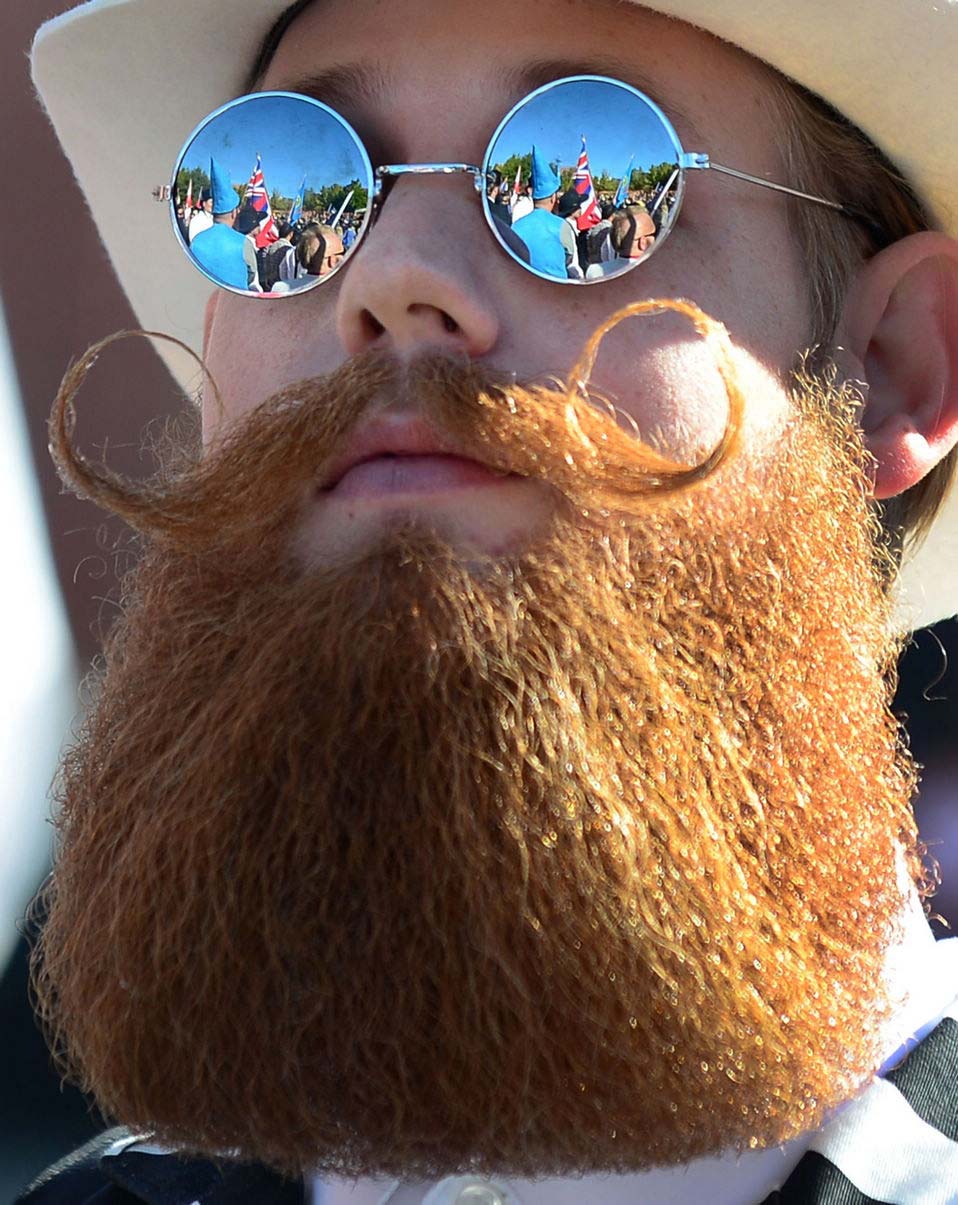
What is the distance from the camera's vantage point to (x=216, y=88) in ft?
6.84

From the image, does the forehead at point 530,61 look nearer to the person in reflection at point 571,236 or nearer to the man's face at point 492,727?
the man's face at point 492,727

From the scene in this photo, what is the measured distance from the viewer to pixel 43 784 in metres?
3.13

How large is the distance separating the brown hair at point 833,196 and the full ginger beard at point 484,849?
1.26 feet

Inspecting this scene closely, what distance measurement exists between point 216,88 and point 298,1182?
152 cm

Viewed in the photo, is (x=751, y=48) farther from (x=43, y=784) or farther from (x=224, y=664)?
(x=43, y=784)

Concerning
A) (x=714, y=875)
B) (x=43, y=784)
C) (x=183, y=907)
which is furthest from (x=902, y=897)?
(x=43, y=784)

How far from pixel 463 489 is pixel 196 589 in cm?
35

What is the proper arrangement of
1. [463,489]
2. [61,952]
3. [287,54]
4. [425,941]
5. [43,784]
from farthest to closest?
[43,784], [287,54], [61,952], [463,489], [425,941]

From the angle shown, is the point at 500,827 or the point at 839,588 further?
the point at 839,588

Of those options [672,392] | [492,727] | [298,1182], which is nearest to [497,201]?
[672,392]

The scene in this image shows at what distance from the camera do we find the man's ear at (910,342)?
1.83 metres

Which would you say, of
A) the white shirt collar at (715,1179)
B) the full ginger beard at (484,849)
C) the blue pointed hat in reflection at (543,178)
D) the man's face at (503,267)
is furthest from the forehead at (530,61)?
the white shirt collar at (715,1179)

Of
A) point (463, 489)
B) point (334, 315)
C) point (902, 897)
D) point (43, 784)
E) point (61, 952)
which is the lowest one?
point (43, 784)

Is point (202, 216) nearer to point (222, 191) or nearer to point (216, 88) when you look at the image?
point (222, 191)
